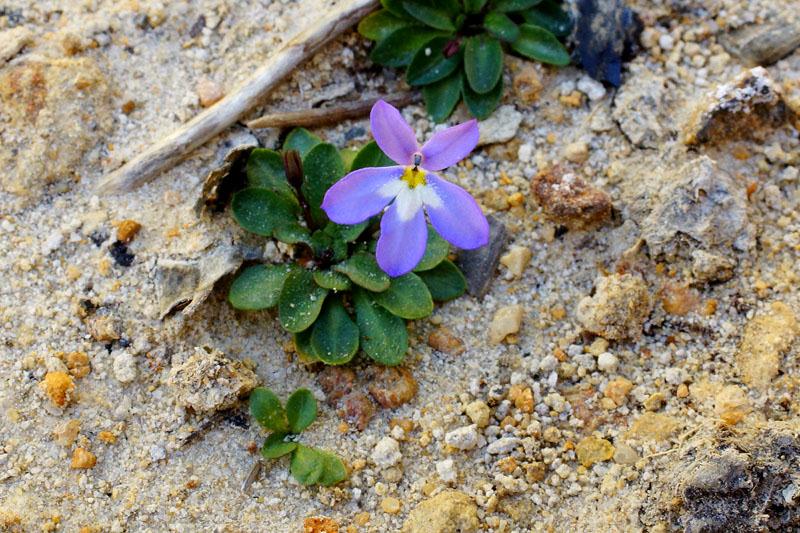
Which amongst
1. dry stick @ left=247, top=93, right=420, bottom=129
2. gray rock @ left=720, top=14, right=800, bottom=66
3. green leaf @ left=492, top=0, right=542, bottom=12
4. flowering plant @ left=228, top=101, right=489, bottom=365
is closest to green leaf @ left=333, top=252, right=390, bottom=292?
flowering plant @ left=228, top=101, right=489, bottom=365

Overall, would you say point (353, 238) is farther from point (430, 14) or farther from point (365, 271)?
point (430, 14)

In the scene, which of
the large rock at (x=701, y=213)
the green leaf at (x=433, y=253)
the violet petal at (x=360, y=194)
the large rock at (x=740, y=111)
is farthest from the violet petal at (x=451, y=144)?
the large rock at (x=740, y=111)

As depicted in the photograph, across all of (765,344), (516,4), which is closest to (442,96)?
(516,4)

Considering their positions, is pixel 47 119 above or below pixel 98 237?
above

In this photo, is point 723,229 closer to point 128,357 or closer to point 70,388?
point 128,357

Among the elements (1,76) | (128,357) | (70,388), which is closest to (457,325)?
(128,357)

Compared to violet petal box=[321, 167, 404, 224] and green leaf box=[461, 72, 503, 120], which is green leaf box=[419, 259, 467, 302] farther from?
green leaf box=[461, 72, 503, 120]

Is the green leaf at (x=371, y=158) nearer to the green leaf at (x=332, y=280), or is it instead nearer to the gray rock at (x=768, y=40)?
the green leaf at (x=332, y=280)
